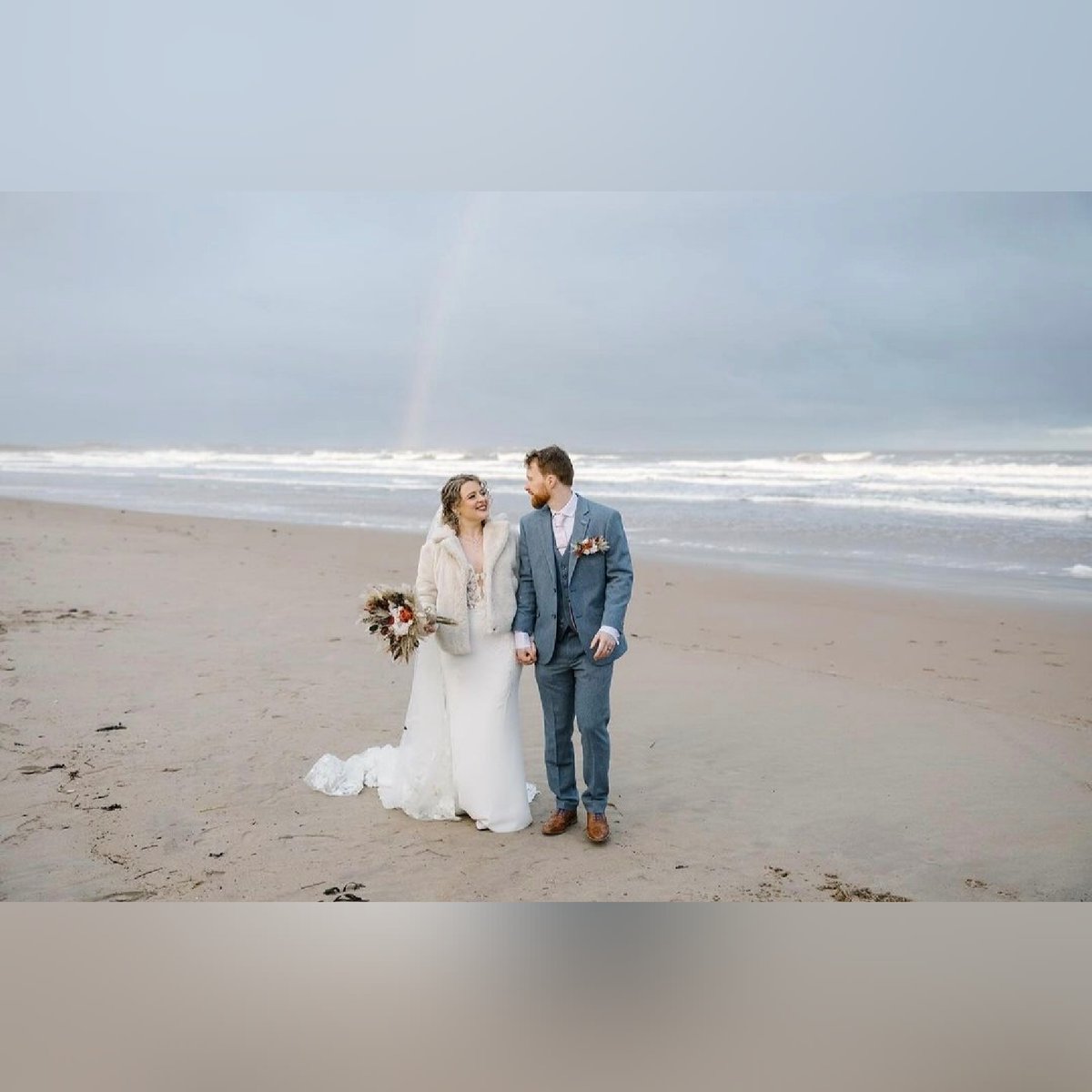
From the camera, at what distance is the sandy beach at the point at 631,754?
12.7 feet

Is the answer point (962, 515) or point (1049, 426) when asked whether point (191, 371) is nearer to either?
point (962, 515)

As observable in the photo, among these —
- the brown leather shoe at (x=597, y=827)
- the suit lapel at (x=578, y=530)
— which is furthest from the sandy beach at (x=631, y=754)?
the suit lapel at (x=578, y=530)

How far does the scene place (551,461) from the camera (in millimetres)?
4043

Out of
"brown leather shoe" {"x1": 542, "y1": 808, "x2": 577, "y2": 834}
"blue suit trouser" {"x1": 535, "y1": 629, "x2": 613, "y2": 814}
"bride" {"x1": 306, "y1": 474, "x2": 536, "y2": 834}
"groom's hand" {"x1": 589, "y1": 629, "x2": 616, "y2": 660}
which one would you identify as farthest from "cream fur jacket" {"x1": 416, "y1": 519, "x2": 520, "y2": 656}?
"brown leather shoe" {"x1": 542, "y1": 808, "x2": 577, "y2": 834}

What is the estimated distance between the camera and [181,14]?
4.32m

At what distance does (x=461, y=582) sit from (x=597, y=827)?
1209 millimetres

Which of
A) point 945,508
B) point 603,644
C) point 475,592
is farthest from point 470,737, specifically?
point 945,508

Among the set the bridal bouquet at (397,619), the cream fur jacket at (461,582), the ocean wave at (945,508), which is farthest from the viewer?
the ocean wave at (945,508)

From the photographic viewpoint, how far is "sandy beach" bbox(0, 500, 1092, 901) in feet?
12.7

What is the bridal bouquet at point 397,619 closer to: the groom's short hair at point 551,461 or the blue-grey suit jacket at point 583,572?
the blue-grey suit jacket at point 583,572

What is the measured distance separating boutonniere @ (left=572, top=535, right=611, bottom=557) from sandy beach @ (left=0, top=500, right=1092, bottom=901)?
127 centimetres

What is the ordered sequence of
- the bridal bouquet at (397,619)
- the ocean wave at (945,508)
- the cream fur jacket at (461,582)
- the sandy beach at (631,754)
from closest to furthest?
the sandy beach at (631,754), the bridal bouquet at (397,619), the cream fur jacket at (461,582), the ocean wave at (945,508)

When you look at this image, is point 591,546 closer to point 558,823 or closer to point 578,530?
point 578,530

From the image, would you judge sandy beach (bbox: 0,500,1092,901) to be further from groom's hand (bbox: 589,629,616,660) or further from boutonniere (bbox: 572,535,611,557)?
boutonniere (bbox: 572,535,611,557)
